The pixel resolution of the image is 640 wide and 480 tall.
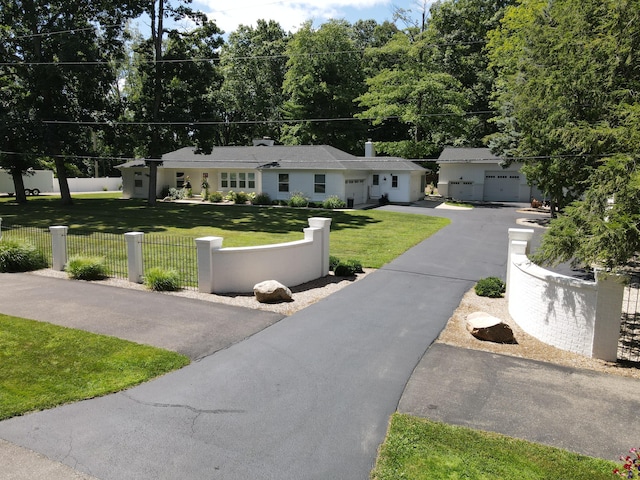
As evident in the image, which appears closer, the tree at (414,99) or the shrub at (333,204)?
the shrub at (333,204)

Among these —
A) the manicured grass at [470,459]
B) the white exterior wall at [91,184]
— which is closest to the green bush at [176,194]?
the white exterior wall at [91,184]

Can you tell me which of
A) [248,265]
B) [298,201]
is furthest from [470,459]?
[298,201]

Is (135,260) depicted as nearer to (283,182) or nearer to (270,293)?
(270,293)

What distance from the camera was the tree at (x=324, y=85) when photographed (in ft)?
154

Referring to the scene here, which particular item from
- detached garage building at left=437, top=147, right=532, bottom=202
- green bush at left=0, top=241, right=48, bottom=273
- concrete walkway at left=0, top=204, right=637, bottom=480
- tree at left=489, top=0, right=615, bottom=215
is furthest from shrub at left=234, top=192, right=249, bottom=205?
tree at left=489, top=0, right=615, bottom=215

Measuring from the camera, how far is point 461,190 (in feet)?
145

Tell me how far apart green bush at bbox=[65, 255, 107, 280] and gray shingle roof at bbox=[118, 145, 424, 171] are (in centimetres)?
2197

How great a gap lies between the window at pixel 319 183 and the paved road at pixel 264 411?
24.9m

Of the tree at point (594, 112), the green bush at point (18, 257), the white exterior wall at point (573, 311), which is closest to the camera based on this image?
the tree at point (594, 112)

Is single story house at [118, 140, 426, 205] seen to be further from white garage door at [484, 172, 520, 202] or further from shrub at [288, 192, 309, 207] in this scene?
white garage door at [484, 172, 520, 202]

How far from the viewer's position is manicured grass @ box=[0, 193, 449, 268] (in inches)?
787

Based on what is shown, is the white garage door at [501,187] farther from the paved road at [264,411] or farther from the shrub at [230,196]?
the paved road at [264,411]

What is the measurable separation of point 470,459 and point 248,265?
7835 millimetres

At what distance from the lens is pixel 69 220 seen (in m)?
26.6
